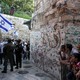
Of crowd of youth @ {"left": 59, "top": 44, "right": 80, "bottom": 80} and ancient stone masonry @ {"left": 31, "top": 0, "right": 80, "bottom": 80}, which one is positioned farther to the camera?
ancient stone masonry @ {"left": 31, "top": 0, "right": 80, "bottom": 80}

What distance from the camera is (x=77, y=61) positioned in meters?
4.90

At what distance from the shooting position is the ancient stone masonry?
7.68m

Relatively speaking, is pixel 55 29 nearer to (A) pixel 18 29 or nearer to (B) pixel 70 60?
(B) pixel 70 60

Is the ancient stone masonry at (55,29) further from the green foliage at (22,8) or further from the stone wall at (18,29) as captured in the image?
the green foliage at (22,8)

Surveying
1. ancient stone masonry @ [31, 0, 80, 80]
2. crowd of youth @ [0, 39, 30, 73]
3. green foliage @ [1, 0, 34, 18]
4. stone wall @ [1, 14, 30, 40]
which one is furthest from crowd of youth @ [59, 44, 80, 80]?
green foliage @ [1, 0, 34, 18]

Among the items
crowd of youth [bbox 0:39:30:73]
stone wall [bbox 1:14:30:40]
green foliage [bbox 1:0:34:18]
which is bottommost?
crowd of youth [bbox 0:39:30:73]

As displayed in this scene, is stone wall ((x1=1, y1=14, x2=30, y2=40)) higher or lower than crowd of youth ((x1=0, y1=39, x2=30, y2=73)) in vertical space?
higher

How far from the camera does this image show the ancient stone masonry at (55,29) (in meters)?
7.68

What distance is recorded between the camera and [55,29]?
8.56m

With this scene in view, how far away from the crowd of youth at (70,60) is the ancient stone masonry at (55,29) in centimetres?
102

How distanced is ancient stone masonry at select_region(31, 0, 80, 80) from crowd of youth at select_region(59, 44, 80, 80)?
1023 mm

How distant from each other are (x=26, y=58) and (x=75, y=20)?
352 inches

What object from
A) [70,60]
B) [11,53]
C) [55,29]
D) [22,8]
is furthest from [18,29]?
[70,60]

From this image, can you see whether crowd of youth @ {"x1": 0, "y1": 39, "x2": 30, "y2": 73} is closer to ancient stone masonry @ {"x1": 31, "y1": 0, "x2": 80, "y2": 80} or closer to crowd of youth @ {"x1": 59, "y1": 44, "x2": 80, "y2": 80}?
ancient stone masonry @ {"x1": 31, "y1": 0, "x2": 80, "y2": 80}
